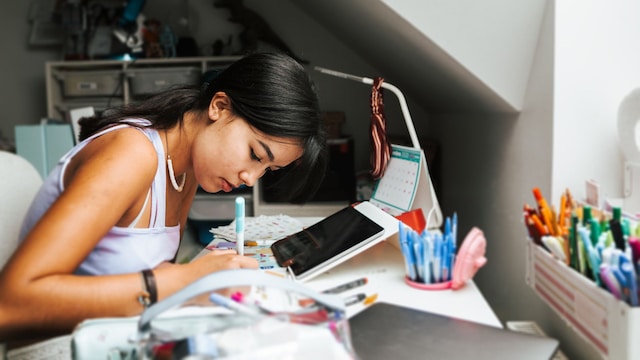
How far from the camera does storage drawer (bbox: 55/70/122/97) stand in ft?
9.23

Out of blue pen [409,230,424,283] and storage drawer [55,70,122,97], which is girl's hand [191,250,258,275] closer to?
blue pen [409,230,424,283]

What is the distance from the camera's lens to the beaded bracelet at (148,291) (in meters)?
0.75

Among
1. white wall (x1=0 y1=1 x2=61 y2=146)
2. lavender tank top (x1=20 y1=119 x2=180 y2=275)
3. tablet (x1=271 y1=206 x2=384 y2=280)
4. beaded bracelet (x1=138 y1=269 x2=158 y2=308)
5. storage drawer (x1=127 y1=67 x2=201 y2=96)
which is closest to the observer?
beaded bracelet (x1=138 y1=269 x2=158 y2=308)

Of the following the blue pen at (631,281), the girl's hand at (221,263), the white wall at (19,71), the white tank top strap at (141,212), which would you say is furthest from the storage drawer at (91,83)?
the blue pen at (631,281)

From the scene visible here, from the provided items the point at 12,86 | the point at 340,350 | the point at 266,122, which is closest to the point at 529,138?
the point at 266,122

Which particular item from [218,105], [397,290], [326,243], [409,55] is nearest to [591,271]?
[397,290]

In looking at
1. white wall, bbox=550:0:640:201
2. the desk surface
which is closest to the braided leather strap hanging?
the desk surface

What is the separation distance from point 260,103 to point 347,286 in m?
0.37

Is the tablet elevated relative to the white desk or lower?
elevated

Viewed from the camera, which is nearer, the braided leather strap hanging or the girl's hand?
the girl's hand

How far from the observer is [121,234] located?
2.99ft

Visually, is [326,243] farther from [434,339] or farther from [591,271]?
[591,271]

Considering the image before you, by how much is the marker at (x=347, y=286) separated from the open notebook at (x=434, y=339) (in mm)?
105

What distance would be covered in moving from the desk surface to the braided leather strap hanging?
0.29m
